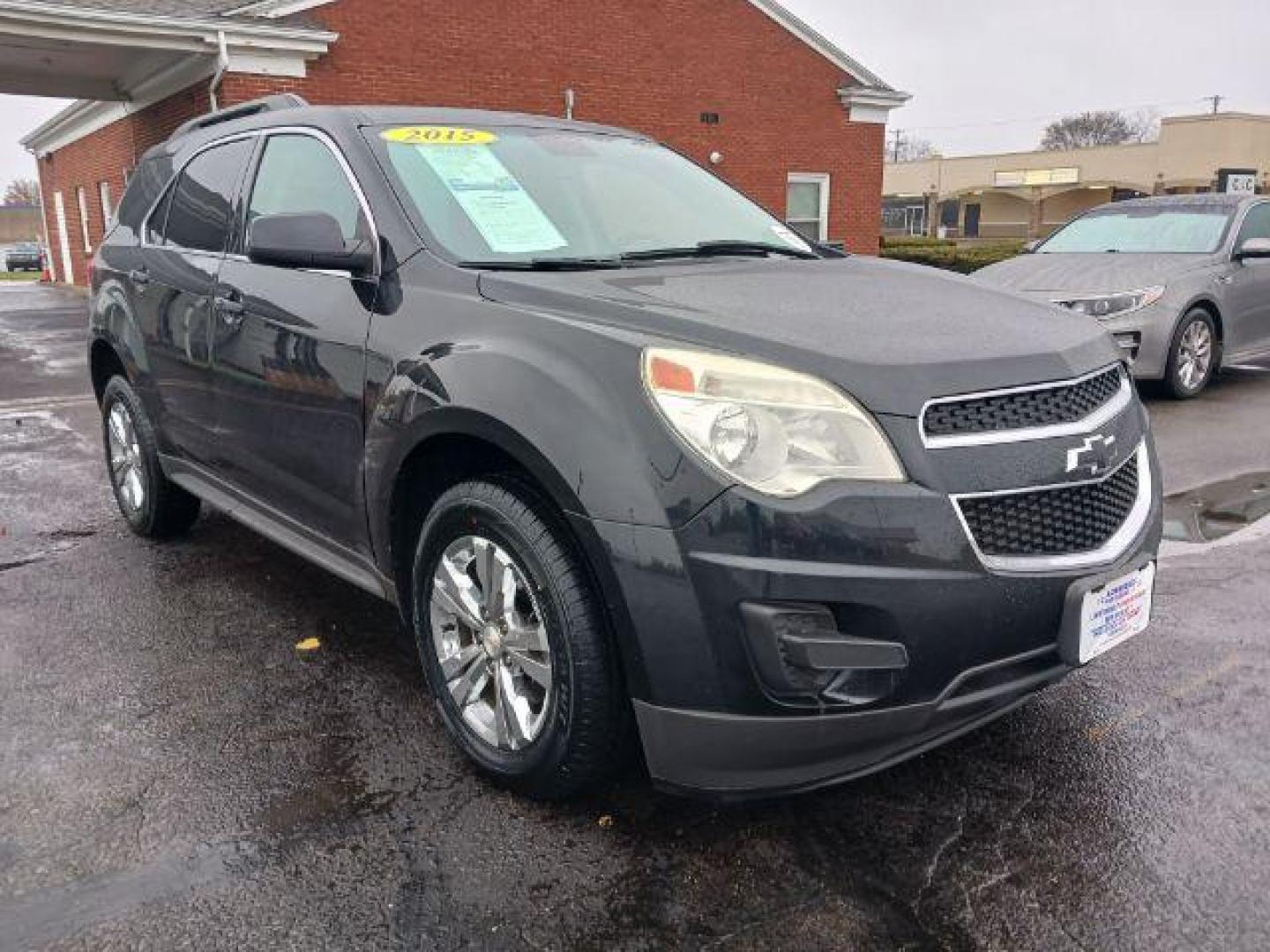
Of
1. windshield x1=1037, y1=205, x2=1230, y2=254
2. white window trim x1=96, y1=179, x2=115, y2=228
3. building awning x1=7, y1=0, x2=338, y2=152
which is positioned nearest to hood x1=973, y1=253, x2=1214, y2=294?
windshield x1=1037, y1=205, x2=1230, y2=254

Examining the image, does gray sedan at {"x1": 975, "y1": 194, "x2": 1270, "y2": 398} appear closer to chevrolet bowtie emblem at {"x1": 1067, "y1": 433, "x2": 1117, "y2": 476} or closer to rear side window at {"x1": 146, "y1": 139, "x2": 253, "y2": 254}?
chevrolet bowtie emblem at {"x1": 1067, "y1": 433, "x2": 1117, "y2": 476}

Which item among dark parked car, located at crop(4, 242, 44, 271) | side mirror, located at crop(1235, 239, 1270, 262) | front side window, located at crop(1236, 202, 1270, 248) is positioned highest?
front side window, located at crop(1236, 202, 1270, 248)

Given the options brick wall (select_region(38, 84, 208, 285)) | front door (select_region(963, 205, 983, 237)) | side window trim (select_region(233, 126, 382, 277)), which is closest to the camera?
side window trim (select_region(233, 126, 382, 277))

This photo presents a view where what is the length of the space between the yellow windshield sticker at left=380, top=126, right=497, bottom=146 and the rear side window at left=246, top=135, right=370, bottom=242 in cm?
22

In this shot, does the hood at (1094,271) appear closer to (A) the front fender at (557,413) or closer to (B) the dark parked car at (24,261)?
(A) the front fender at (557,413)

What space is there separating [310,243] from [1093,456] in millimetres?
2155

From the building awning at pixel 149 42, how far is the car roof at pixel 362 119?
8.81 metres

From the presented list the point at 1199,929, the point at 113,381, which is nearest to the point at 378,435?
the point at 1199,929

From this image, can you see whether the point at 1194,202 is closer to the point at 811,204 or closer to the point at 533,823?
the point at 533,823

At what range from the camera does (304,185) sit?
3.49 meters

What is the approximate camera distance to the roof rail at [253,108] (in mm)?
3961

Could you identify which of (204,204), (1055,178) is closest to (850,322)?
(204,204)

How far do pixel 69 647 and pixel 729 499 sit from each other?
2755mm

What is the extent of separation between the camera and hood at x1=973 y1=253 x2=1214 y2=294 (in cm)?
774
